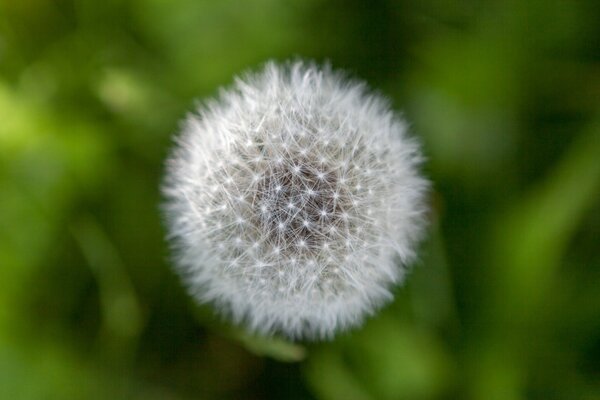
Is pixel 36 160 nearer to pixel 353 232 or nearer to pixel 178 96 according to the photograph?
pixel 178 96

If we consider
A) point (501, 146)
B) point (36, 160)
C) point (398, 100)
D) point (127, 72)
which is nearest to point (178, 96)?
point (127, 72)

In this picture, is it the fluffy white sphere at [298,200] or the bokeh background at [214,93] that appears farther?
the bokeh background at [214,93]

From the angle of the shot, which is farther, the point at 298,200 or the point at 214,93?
the point at 214,93

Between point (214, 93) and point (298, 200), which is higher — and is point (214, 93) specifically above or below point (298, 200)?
above

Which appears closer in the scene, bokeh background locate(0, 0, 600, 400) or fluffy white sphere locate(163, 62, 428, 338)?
fluffy white sphere locate(163, 62, 428, 338)
